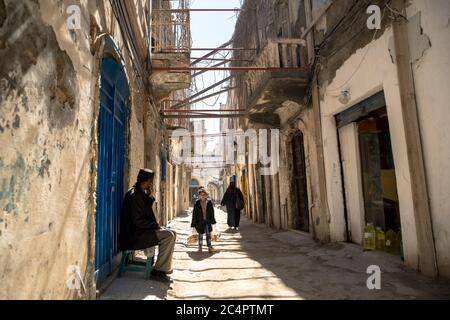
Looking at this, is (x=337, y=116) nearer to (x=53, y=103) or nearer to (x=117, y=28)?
(x=117, y=28)

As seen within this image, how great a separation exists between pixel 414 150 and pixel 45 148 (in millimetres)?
3937

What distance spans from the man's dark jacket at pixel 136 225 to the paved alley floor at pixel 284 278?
46cm

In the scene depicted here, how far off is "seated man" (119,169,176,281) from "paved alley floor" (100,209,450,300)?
1.00ft

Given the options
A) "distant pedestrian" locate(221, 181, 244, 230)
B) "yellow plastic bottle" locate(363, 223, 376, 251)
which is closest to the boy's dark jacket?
"yellow plastic bottle" locate(363, 223, 376, 251)

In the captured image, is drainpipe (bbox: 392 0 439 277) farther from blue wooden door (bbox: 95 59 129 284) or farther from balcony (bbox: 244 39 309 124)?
blue wooden door (bbox: 95 59 129 284)

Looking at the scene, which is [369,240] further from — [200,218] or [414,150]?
[200,218]

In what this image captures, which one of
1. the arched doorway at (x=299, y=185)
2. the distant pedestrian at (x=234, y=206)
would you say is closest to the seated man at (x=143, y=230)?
the arched doorway at (x=299, y=185)

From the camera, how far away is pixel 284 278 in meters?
3.99

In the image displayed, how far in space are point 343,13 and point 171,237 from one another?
4888mm

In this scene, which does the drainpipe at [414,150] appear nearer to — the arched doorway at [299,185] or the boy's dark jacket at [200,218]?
the boy's dark jacket at [200,218]

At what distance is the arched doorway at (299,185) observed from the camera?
795 centimetres

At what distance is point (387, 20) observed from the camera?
13.8ft

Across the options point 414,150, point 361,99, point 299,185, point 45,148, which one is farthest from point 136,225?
point 299,185
